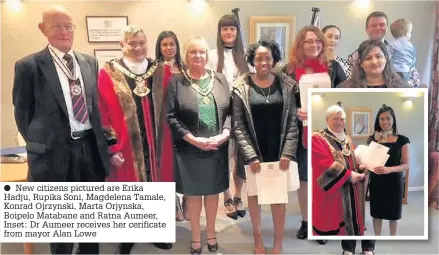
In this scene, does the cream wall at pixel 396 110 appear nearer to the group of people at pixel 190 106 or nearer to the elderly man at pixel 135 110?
the group of people at pixel 190 106

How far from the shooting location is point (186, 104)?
152 cm

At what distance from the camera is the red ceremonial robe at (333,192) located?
1.54 metres

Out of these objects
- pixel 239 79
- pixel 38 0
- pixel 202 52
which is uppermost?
pixel 38 0

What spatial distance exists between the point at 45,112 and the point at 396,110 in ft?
4.27

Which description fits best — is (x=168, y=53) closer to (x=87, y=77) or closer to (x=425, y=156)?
(x=87, y=77)

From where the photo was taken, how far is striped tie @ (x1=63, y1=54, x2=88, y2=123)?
1444 mm

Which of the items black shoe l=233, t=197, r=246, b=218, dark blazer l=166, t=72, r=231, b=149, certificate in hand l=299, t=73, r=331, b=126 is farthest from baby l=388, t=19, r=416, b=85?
black shoe l=233, t=197, r=246, b=218

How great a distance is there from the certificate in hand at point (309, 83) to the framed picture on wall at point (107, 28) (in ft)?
2.33

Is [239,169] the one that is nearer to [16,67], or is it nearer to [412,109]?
[412,109]

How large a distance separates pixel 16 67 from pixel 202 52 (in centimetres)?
68

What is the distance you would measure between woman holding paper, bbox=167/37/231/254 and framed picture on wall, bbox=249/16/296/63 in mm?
199

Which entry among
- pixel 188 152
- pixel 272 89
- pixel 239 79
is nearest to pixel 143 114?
pixel 188 152

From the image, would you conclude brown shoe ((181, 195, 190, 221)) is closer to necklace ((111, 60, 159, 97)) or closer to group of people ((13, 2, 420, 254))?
group of people ((13, 2, 420, 254))

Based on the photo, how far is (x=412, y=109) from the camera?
151cm
